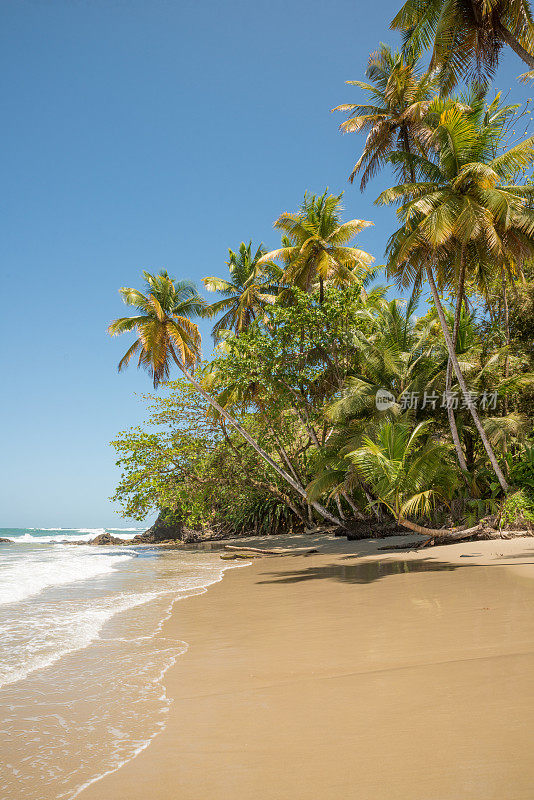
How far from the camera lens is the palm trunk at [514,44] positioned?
396 inches

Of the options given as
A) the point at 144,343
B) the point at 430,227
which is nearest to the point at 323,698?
the point at 430,227

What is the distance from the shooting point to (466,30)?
11.0m

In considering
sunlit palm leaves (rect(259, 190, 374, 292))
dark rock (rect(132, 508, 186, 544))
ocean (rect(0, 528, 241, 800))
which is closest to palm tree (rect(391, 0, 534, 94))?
sunlit palm leaves (rect(259, 190, 374, 292))

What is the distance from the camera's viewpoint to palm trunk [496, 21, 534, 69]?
10.1 meters

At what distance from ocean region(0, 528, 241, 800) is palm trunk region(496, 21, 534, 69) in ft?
38.8

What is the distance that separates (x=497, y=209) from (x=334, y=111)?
7.14 metres

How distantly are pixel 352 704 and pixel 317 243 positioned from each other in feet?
59.2

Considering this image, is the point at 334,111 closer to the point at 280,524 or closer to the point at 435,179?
the point at 435,179

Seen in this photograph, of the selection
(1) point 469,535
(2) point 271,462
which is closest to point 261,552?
(2) point 271,462

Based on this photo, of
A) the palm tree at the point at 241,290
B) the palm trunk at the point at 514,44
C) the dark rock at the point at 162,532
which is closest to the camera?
the palm trunk at the point at 514,44

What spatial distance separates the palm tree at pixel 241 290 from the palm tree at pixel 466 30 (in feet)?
39.6

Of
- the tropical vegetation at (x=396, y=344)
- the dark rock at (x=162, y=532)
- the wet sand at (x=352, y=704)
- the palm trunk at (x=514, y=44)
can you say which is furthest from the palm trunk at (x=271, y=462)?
the palm trunk at (x=514, y=44)

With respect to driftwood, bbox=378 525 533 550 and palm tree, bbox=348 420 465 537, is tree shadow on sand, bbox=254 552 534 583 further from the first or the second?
A: driftwood, bbox=378 525 533 550

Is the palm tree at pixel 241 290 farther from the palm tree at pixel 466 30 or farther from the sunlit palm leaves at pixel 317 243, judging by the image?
the palm tree at pixel 466 30
